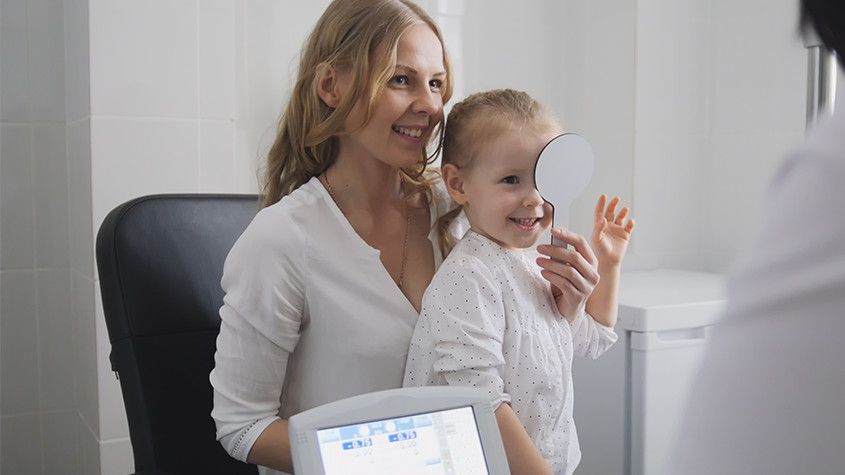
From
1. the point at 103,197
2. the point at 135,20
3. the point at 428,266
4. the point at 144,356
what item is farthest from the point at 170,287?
the point at 135,20

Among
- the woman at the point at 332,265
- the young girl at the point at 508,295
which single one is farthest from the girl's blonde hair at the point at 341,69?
the young girl at the point at 508,295

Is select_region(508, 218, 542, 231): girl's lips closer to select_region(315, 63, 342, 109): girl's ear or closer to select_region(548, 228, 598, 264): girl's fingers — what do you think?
select_region(548, 228, 598, 264): girl's fingers

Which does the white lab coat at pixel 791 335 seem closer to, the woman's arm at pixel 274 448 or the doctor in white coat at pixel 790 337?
the doctor in white coat at pixel 790 337

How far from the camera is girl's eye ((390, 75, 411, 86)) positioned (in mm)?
1193

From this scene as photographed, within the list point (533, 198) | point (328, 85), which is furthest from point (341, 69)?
point (533, 198)

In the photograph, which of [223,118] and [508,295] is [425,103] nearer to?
[508,295]

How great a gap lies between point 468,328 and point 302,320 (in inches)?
9.9

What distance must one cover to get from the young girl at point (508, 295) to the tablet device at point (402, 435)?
0.12m

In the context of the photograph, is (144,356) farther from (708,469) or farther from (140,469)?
(708,469)

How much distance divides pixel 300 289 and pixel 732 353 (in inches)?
35.5

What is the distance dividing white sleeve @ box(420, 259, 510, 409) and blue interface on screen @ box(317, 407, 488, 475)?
12cm

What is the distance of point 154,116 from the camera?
5.70 feet

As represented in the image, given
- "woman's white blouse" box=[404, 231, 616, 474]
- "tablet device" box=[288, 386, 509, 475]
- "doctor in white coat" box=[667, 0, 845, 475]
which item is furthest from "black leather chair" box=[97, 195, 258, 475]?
"doctor in white coat" box=[667, 0, 845, 475]

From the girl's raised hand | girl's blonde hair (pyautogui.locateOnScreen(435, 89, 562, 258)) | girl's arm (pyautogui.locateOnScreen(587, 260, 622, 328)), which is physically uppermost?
girl's blonde hair (pyautogui.locateOnScreen(435, 89, 562, 258))
